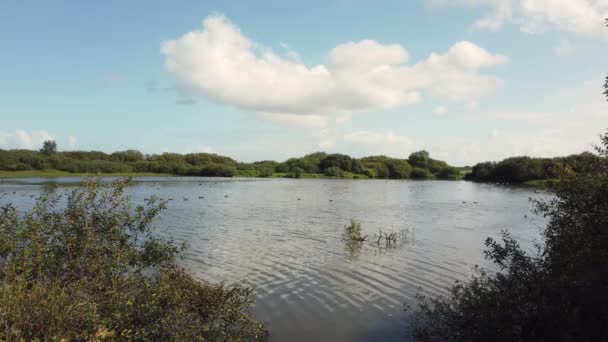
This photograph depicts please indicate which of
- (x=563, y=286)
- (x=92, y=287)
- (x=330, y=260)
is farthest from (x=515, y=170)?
(x=92, y=287)

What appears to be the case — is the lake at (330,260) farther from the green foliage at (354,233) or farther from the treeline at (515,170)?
the treeline at (515,170)

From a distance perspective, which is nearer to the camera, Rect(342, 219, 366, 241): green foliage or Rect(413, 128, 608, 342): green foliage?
Rect(413, 128, 608, 342): green foliage

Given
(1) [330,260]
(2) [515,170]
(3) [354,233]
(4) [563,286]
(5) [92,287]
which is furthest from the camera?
(2) [515,170]

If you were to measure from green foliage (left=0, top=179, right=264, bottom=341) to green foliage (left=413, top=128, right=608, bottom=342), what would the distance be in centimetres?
674

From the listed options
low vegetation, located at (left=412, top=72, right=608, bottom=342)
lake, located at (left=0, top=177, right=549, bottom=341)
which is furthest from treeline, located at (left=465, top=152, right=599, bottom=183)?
low vegetation, located at (left=412, top=72, right=608, bottom=342)

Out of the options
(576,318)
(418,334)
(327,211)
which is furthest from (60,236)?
(327,211)

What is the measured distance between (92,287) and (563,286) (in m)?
10.9

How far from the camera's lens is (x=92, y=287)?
9.52 meters

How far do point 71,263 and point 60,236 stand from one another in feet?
3.62

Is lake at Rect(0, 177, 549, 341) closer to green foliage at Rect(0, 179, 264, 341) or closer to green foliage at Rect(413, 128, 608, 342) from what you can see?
green foliage at Rect(0, 179, 264, 341)

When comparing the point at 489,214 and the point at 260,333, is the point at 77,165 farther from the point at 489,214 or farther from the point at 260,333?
the point at 260,333

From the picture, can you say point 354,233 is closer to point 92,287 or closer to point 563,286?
point 563,286

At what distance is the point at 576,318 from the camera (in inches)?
336

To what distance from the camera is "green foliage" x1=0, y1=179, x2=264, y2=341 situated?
24.7ft
